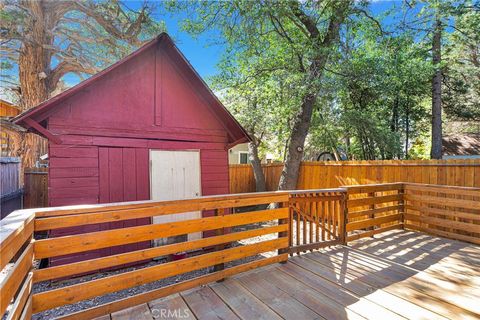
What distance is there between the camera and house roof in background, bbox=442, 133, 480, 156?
1146cm

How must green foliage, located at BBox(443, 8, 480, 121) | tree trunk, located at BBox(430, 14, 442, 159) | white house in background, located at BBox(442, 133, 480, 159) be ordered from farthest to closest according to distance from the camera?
white house in background, located at BBox(442, 133, 480, 159)
green foliage, located at BBox(443, 8, 480, 121)
tree trunk, located at BBox(430, 14, 442, 159)

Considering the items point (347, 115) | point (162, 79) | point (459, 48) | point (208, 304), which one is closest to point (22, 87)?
point (162, 79)

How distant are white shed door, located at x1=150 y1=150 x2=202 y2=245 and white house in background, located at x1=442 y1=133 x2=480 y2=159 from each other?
38.8 ft

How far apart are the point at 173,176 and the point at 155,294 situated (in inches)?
99.2

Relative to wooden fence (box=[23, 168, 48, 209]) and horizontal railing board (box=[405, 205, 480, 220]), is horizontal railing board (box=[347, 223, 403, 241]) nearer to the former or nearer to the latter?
horizontal railing board (box=[405, 205, 480, 220])

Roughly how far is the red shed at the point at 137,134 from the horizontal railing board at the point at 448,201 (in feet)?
12.3

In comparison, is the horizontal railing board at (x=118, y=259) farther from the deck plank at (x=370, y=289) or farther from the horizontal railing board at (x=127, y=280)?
the deck plank at (x=370, y=289)

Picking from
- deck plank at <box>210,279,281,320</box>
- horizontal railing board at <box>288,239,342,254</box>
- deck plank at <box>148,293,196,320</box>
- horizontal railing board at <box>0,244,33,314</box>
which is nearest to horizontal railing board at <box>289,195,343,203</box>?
horizontal railing board at <box>288,239,342,254</box>

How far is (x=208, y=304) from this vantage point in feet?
8.07

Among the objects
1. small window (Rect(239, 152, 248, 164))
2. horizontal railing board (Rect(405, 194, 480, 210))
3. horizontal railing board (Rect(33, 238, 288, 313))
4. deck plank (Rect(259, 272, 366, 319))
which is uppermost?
small window (Rect(239, 152, 248, 164))

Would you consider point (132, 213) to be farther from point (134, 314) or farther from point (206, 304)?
point (206, 304)

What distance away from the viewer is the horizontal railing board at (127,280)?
2.11 metres

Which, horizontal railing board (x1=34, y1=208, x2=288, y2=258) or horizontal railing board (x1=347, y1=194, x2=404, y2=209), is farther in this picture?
horizontal railing board (x1=347, y1=194, x2=404, y2=209)

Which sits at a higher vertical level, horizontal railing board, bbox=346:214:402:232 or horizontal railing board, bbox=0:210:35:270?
horizontal railing board, bbox=0:210:35:270
